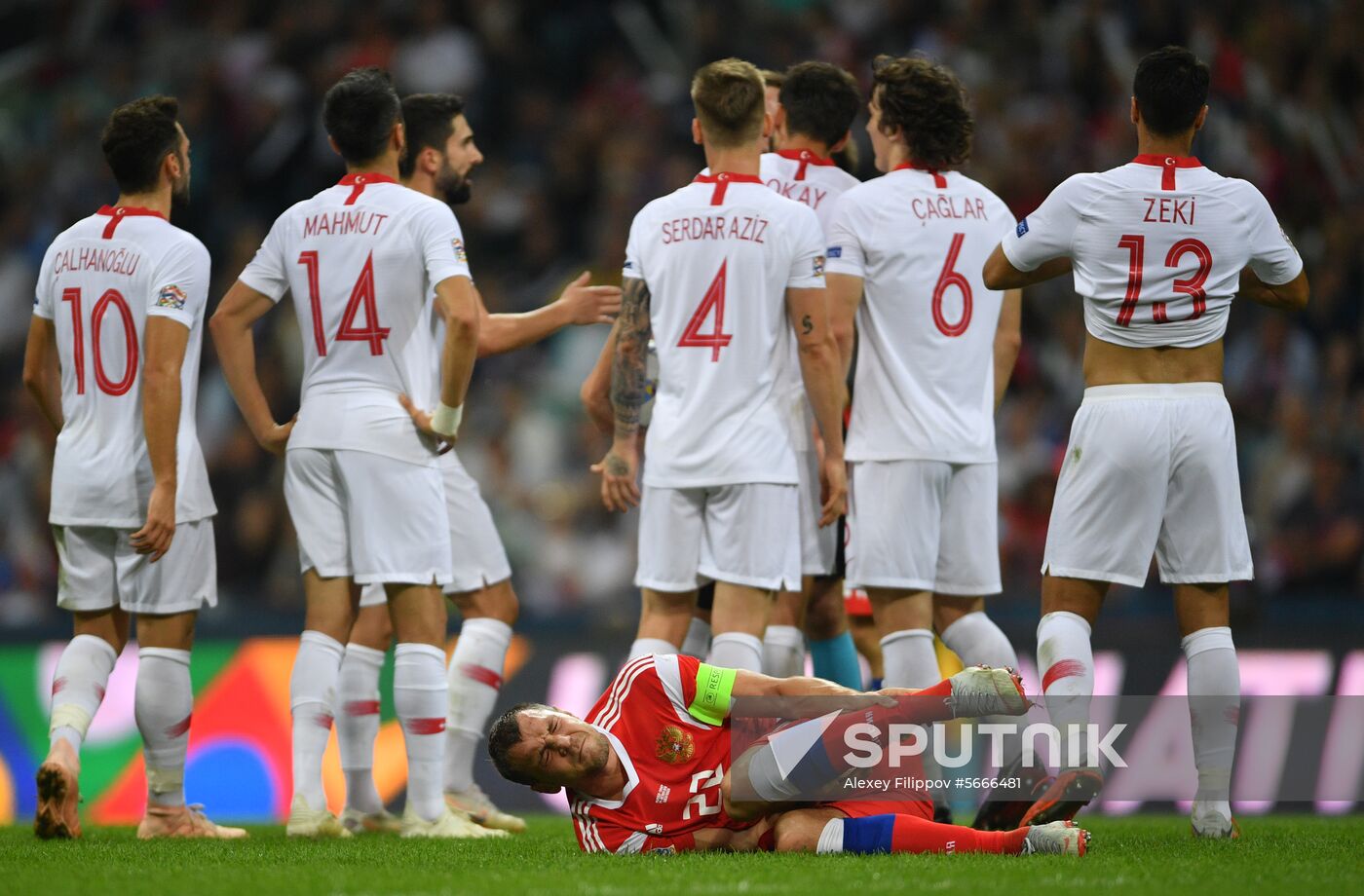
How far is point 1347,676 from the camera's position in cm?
922

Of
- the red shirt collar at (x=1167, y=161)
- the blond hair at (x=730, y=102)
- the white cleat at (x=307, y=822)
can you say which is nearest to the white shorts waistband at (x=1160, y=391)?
the red shirt collar at (x=1167, y=161)

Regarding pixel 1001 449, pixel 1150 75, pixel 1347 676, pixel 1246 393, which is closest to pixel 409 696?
pixel 1150 75

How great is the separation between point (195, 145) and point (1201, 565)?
1083 cm

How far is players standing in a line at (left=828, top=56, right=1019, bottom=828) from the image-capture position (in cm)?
681

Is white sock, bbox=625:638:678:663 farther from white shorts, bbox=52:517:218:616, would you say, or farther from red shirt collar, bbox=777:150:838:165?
red shirt collar, bbox=777:150:838:165

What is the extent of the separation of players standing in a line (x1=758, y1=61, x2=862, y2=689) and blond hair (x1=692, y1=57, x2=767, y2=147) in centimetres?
59

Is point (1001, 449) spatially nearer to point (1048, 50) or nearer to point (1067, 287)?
point (1067, 287)

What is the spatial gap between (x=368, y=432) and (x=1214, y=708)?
127 inches

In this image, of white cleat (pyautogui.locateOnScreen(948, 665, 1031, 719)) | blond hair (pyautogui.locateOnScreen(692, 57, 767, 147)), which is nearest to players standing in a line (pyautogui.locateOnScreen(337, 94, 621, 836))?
blond hair (pyautogui.locateOnScreen(692, 57, 767, 147))

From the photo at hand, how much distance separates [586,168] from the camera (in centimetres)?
1447

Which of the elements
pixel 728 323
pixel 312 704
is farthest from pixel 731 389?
pixel 312 704

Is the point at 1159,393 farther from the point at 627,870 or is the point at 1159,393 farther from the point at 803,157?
the point at 627,870

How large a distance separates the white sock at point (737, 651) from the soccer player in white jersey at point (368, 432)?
1.07m

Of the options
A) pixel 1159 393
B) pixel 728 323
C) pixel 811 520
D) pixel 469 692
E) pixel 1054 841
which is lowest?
pixel 469 692
